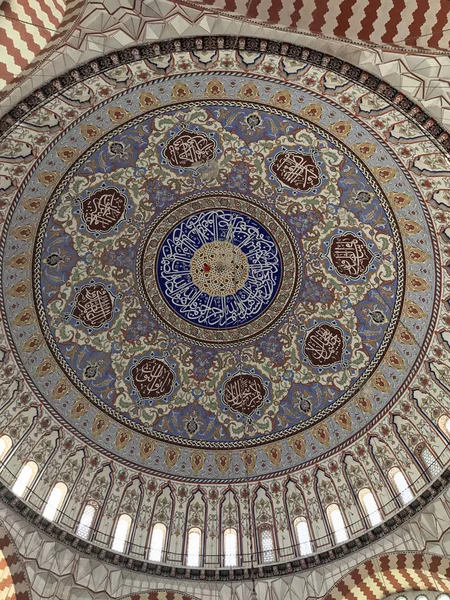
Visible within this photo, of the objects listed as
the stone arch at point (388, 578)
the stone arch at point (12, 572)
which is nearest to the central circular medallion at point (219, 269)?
the stone arch at point (388, 578)

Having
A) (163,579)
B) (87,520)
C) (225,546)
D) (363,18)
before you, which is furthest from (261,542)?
(363,18)

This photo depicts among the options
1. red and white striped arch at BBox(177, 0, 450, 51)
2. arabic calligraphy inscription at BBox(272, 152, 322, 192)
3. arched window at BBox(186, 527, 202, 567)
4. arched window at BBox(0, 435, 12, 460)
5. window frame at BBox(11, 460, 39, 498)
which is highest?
arabic calligraphy inscription at BBox(272, 152, 322, 192)

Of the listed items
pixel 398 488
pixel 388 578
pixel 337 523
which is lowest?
pixel 388 578

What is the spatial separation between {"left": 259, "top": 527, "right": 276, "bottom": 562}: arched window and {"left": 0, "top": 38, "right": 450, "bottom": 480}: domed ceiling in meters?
1.45

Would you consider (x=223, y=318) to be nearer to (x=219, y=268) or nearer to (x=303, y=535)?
(x=219, y=268)

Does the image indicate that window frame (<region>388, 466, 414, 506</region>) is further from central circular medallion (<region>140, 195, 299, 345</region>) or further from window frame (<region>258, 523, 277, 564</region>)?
central circular medallion (<region>140, 195, 299, 345</region>)

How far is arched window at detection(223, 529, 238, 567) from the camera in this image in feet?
40.8

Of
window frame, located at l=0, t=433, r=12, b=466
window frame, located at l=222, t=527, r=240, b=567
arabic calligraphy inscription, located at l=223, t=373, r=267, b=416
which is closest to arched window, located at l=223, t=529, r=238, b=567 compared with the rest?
window frame, located at l=222, t=527, r=240, b=567

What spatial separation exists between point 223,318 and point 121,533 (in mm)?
5849

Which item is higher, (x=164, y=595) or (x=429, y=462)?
(x=429, y=462)

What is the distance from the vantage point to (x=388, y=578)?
11.3 meters

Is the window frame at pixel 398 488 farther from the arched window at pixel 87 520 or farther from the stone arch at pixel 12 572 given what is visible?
the stone arch at pixel 12 572

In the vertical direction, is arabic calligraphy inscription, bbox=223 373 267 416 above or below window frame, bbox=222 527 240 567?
above

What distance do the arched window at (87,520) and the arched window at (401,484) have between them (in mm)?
6993
